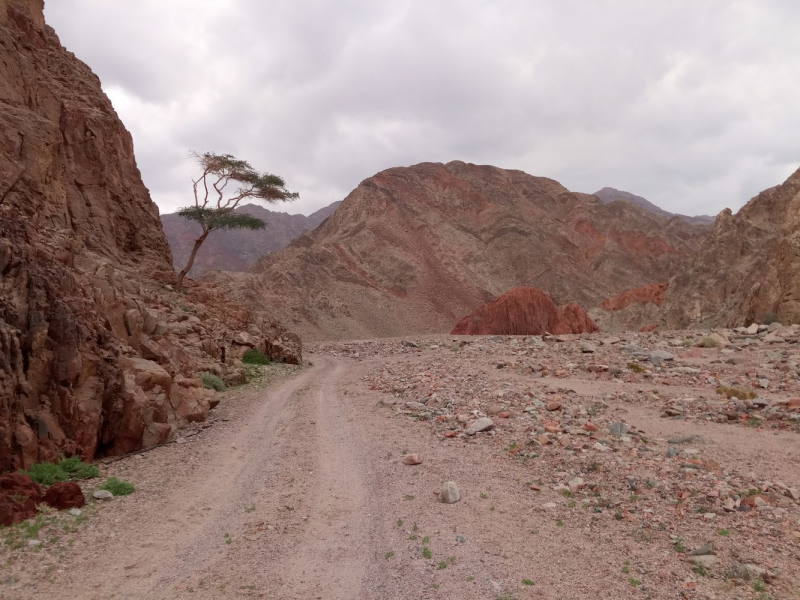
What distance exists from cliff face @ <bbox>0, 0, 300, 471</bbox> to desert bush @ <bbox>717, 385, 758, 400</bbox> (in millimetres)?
→ 11882

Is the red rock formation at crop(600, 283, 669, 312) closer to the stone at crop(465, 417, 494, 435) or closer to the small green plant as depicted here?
the small green plant

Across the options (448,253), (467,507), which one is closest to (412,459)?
(467,507)

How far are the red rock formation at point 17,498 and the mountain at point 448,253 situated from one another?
165 feet

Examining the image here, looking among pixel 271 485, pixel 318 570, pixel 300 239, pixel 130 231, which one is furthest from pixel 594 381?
pixel 300 239

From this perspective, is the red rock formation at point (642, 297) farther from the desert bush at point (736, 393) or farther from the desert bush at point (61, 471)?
the desert bush at point (61, 471)

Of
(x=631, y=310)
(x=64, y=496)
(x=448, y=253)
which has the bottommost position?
(x=64, y=496)

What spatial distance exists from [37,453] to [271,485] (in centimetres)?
337

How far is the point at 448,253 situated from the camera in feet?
259

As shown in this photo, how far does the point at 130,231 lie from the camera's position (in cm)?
2589

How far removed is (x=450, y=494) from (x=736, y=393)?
7.95m

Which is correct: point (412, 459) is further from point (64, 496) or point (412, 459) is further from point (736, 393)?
point (736, 393)

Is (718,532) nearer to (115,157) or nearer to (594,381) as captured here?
(594,381)

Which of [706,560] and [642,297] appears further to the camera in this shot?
[642,297]

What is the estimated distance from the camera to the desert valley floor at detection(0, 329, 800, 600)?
180 inches
